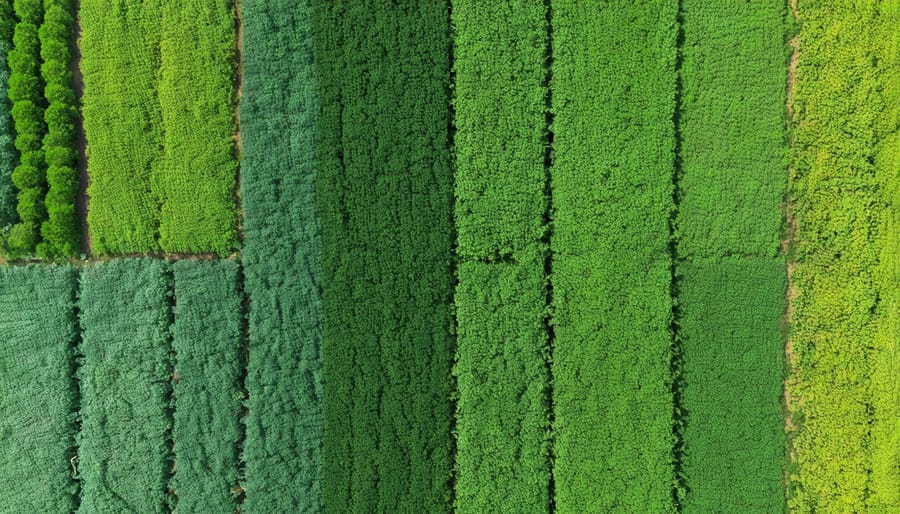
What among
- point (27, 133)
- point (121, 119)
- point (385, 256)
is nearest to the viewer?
point (385, 256)

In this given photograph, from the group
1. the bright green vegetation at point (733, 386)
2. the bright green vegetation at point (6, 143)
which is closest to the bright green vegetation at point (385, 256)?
the bright green vegetation at point (733, 386)

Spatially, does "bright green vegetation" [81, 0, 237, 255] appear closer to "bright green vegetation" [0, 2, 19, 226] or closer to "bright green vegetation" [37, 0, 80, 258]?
"bright green vegetation" [37, 0, 80, 258]

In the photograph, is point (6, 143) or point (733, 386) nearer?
point (733, 386)

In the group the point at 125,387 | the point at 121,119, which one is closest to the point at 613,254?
the point at 125,387

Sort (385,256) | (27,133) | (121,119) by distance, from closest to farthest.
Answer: (385,256) → (27,133) → (121,119)

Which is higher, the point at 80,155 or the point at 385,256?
the point at 80,155

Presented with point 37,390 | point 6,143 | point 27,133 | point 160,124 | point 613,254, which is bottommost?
point 37,390

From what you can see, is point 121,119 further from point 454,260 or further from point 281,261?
point 454,260
